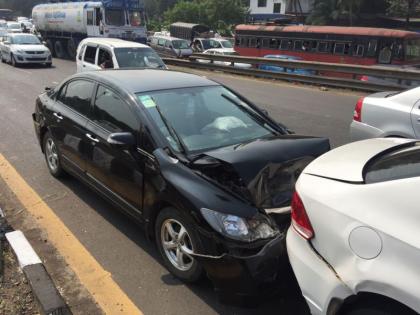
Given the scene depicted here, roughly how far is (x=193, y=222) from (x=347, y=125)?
6.96 meters

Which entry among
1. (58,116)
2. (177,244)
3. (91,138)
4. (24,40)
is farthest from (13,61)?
(177,244)

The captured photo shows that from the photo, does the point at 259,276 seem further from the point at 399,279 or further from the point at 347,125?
the point at 347,125

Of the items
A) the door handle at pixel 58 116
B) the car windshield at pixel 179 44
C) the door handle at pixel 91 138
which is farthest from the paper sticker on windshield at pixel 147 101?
the car windshield at pixel 179 44

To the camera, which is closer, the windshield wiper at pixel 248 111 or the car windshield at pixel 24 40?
the windshield wiper at pixel 248 111

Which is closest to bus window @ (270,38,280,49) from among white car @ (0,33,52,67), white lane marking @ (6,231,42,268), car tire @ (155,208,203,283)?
white car @ (0,33,52,67)

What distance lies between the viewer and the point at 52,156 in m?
5.96

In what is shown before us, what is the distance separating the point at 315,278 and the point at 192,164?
1439mm

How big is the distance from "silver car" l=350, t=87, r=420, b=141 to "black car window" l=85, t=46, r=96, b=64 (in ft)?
26.6

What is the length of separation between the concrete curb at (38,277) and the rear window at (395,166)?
Answer: 2.28 meters

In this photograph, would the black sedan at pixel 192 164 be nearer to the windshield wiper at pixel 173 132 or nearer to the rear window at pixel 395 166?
the windshield wiper at pixel 173 132

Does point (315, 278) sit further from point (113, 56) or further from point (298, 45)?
point (298, 45)

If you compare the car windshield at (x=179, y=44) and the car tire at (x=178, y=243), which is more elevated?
the car tire at (x=178, y=243)

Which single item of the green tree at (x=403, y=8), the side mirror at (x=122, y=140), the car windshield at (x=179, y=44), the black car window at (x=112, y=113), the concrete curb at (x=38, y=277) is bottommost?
the car windshield at (x=179, y=44)

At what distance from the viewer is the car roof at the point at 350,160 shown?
8.75 feet
